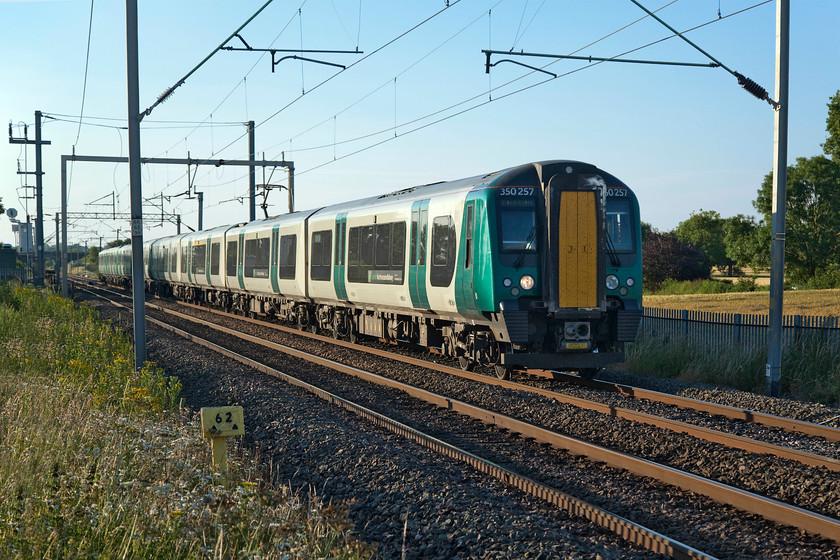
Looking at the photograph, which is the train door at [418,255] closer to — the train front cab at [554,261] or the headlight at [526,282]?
the train front cab at [554,261]

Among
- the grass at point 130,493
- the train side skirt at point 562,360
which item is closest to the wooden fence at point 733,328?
the train side skirt at point 562,360

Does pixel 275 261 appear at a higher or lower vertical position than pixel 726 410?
higher

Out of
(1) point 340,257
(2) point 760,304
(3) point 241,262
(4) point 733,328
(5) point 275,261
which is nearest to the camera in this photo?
(4) point 733,328

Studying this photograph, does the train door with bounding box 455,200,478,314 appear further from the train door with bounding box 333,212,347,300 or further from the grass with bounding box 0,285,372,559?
the train door with bounding box 333,212,347,300

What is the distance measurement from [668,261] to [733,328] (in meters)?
42.6

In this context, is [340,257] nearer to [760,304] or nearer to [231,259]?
[231,259]

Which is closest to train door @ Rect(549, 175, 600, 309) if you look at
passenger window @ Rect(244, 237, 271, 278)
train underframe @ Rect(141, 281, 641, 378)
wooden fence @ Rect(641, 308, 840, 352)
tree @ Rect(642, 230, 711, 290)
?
train underframe @ Rect(141, 281, 641, 378)

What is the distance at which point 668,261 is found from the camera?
2195 inches

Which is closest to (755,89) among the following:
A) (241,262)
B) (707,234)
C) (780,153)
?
(780,153)

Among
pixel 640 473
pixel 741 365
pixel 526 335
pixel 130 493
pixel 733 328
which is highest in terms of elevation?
pixel 526 335

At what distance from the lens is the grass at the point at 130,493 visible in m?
4.27

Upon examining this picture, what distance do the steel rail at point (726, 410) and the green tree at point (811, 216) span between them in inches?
1713

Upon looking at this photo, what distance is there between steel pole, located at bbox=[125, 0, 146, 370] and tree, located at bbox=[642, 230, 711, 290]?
1837 inches

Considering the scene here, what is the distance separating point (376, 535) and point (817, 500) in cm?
354
